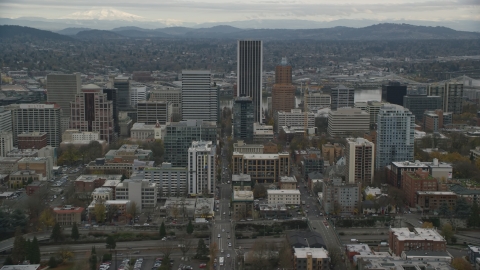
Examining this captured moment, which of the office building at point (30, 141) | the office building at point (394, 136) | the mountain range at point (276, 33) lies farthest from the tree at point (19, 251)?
the mountain range at point (276, 33)

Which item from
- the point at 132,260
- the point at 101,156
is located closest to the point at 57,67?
the point at 101,156

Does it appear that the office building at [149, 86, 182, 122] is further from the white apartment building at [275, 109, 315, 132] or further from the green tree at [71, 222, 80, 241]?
the green tree at [71, 222, 80, 241]

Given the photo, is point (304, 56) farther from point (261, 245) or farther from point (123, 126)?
point (261, 245)

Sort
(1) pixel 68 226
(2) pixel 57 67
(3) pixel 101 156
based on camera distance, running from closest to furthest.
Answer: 1. (1) pixel 68 226
2. (3) pixel 101 156
3. (2) pixel 57 67

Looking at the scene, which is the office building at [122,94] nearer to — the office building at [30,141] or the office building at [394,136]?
the office building at [30,141]

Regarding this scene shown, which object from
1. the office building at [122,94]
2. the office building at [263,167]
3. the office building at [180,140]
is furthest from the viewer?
the office building at [122,94]

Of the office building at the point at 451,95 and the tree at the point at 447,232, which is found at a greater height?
the office building at the point at 451,95

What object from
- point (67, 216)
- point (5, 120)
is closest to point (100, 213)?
point (67, 216)
